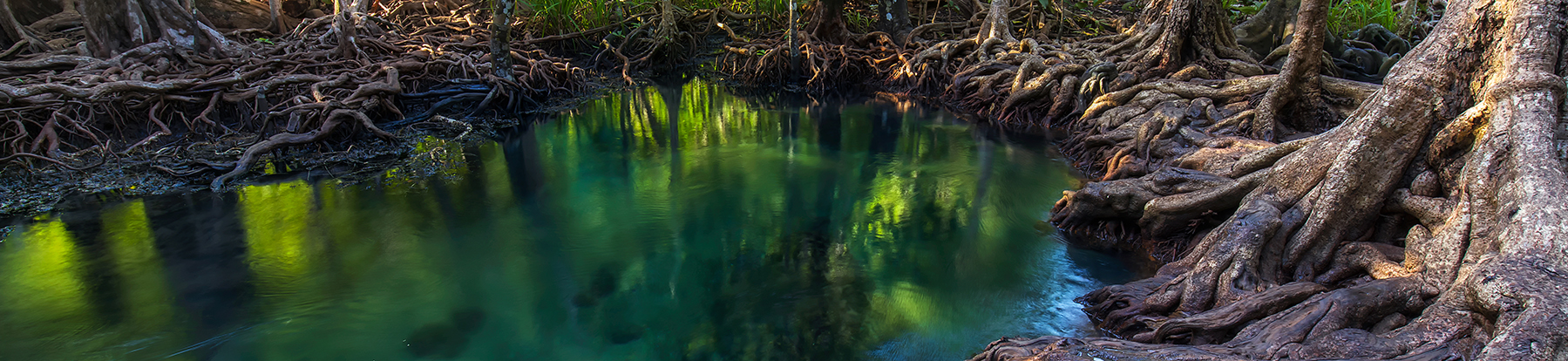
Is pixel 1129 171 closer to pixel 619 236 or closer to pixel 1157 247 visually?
pixel 1157 247

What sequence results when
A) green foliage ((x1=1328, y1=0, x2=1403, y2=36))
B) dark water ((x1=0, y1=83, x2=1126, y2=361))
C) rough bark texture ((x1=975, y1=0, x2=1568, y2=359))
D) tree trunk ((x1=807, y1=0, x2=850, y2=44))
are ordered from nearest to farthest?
1. rough bark texture ((x1=975, y1=0, x2=1568, y2=359))
2. dark water ((x1=0, y1=83, x2=1126, y2=361))
3. green foliage ((x1=1328, y1=0, x2=1403, y2=36))
4. tree trunk ((x1=807, y1=0, x2=850, y2=44))

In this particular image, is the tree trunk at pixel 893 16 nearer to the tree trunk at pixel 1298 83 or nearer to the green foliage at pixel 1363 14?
the green foliage at pixel 1363 14

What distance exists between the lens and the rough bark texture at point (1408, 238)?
2939 millimetres

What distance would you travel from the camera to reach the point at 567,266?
214 inches

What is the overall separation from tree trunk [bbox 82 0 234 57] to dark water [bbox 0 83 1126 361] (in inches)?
116

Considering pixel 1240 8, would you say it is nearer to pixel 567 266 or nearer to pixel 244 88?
pixel 567 266

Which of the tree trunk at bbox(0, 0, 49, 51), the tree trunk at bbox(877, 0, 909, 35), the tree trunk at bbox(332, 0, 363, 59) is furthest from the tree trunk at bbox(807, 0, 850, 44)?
the tree trunk at bbox(0, 0, 49, 51)

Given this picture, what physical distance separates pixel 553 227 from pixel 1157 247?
4.32 metres

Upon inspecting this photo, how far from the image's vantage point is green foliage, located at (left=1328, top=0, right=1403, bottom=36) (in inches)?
403

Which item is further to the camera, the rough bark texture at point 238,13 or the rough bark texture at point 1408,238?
the rough bark texture at point 238,13

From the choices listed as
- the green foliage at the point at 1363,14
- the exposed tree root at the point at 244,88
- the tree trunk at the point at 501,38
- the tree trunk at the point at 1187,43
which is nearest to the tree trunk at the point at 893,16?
the tree trunk at the point at 1187,43

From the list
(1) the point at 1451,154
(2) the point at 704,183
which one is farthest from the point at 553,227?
(1) the point at 1451,154

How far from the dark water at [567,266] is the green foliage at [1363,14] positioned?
5.39 metres

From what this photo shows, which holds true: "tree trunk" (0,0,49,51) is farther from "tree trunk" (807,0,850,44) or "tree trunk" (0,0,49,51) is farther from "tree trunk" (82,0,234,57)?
"tree trunk" (807,0,850,44)
